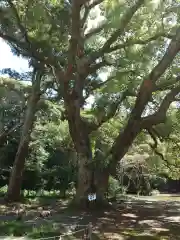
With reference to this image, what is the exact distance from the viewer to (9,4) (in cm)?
1248

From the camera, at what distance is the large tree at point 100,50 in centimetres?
1281

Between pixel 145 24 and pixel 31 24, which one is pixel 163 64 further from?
pixel 31 24

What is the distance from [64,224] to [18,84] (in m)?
12.0

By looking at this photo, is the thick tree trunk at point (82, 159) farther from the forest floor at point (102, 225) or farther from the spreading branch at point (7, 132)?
the spreading branch at point (7, 132)

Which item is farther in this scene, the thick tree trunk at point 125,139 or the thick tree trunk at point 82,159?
the thick tree trunk at point 125,139

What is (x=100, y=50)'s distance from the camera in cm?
1418

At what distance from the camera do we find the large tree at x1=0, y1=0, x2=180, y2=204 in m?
12.8

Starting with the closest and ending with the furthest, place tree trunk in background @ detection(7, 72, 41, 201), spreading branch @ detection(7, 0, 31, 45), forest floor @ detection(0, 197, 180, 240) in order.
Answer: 1. forest floor @ detection(0, 197, 180, 240)
2. spreading branch @ detection(7, 0, 31, 45)
3. tree trunk in background @ detection(7, 72, 41, 201)

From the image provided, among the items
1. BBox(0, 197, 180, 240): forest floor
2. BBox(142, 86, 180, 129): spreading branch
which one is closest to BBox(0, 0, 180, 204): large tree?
BBox(142, 86, 180, 129): spreading branch

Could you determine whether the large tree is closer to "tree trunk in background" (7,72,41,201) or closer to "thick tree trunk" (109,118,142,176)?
"thick tree trunk" (109,118,142,176)

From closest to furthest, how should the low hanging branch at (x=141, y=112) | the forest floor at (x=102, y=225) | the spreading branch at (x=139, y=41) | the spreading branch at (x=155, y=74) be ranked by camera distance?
the forest floor at (x=102, y=225), the spreading branch at (x=155, y=74), the spreading branch at (x=139, y=41), the low hanging branch at (x=141, y=112)

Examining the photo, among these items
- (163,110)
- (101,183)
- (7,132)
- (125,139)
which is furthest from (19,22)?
(7,132)

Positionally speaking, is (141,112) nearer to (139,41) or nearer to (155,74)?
(155,74)

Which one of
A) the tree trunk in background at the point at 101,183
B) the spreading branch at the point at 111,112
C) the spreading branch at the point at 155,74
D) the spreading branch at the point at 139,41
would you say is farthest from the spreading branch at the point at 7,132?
the spreading branch at the point at 139,41
